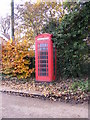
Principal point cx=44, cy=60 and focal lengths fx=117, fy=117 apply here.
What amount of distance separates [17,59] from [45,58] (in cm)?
155

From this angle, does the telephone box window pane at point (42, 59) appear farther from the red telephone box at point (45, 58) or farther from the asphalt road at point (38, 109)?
the asphalt road at point (38, 109)

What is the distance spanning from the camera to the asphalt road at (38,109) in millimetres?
3062

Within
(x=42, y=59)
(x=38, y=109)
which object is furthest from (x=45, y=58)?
(x=38, y=109)

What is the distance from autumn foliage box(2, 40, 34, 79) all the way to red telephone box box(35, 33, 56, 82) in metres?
0.66

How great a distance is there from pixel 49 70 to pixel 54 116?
2.39 metres

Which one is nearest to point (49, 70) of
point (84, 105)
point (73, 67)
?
point (73, 67)

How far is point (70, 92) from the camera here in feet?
13.5

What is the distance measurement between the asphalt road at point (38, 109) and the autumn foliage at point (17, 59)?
6.37 feet

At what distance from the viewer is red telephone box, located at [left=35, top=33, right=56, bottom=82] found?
17.0 ft

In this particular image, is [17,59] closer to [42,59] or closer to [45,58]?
[42,59]

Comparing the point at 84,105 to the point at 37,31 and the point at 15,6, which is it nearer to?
the point at 37,31

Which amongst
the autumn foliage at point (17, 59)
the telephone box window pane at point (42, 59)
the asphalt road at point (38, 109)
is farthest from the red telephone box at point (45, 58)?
the asphalt road at point (38, 109)

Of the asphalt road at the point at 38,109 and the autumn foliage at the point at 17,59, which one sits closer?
the asphalt road at the point at 38,109

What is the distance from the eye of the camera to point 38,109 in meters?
3.39
